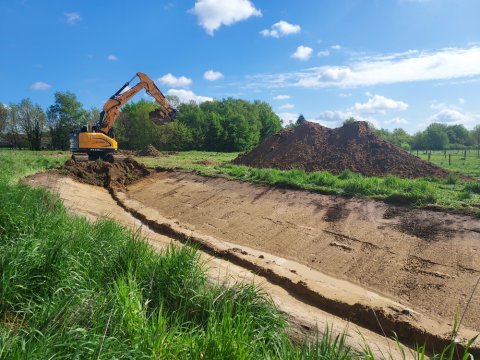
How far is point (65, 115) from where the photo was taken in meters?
59.3

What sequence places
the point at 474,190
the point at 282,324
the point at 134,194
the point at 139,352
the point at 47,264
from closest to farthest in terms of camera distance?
the point at 139,352 < the point at 282,324 < the point at 47,264 < the point at 474,190 < the point at 134,194

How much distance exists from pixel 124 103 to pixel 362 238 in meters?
18.4

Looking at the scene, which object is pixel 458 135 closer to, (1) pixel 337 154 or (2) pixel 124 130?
(2) pixel 124 130

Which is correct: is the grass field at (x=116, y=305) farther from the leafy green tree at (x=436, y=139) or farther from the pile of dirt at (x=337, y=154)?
the leafy green tree at (x=436, y=139)

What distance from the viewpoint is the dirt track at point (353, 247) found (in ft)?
Answer: 25.0

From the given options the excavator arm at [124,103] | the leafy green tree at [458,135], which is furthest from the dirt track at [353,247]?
the leafy green tree at [458,135]

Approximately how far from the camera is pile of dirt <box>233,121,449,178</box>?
64.1 feet

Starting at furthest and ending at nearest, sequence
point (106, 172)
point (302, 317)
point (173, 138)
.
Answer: point (173, 138) → point (106, 172) → point (302, 317)

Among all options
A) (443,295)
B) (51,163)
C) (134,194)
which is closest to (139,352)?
(443,295)

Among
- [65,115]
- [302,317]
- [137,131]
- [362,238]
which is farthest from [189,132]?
[302,317]

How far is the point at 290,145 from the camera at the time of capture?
25484 millimetres

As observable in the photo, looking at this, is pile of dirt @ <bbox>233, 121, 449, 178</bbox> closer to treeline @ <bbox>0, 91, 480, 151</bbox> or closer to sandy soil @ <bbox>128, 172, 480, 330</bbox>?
sandy soil @ <bbox>128, 172, 480, 330</bbox>

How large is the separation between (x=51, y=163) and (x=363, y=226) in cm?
1891

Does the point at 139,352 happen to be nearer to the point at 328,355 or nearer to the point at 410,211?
the point at 328,355
